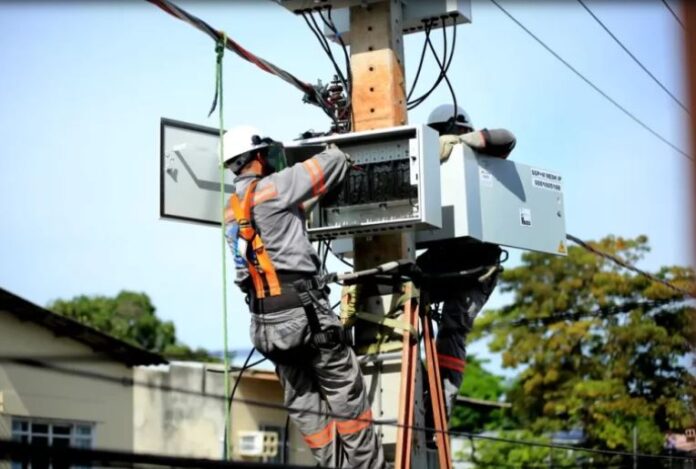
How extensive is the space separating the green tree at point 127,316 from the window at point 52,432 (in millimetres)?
18508

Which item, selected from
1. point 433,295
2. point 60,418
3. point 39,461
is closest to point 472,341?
point 60,418

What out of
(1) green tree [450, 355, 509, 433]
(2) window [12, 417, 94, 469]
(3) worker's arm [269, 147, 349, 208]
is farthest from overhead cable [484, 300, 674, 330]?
(3) worker's arm [269, 147, 349, 208]

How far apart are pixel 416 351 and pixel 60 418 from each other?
1304 cm

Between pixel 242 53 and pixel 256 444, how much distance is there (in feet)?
51.2

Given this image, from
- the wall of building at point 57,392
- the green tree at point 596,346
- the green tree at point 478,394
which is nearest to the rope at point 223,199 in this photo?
the wall of building at point 57,392

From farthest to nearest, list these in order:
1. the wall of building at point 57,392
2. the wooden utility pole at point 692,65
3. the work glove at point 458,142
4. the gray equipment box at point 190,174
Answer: the wall of building at point 57,392, the gray equipment box at point 190,174, the work glove at point 458,142, the wooden utility pole at point 692,65

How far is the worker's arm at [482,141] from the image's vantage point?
760cm

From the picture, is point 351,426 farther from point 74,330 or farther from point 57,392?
point 57,392

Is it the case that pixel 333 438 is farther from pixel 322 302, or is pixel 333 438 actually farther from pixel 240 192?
pixel 240 192

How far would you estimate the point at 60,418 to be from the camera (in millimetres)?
19219

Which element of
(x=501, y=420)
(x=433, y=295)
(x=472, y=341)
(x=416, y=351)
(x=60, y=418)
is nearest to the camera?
(x=416, y=351)

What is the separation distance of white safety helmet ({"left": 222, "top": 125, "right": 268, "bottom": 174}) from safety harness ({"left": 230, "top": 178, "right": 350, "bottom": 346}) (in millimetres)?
219

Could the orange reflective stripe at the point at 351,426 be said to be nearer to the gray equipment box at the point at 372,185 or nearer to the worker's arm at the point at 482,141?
the gray equipment box at the point at 372,185

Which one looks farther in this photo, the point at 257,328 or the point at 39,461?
the point at 257,328
